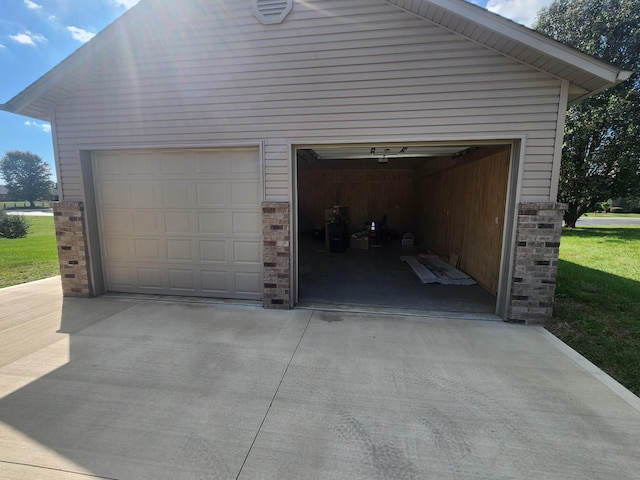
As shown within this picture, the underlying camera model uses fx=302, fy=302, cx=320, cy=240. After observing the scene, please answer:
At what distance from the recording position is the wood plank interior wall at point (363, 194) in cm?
1213

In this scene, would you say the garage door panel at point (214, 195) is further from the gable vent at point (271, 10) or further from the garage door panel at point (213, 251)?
the gable vent at point (271, 10)

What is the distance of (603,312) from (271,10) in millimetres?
6233


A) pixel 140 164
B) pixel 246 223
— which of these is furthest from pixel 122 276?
pixel 246 223

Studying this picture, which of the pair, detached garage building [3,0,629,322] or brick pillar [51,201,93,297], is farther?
brick pillar [51,201,93,297]

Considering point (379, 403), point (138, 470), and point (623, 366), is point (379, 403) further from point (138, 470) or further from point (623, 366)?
point (623, 366)

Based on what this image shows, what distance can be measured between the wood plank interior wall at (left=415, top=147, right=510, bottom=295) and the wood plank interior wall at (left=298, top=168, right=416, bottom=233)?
2.53m

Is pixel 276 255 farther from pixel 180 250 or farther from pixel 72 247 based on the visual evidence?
pixel 72 247

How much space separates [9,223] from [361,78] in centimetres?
1680

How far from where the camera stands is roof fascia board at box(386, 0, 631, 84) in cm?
321

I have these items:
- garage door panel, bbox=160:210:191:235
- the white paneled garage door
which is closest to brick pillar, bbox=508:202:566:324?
the white paneled garage door

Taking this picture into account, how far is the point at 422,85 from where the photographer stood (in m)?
3.79

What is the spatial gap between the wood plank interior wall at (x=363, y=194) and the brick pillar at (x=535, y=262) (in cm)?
815

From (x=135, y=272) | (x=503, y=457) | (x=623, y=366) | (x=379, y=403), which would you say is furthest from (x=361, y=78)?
(x=135, y=272)

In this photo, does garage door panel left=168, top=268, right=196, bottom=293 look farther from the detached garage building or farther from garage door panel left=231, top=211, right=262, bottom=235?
garage door panel left=231, top=211, right=262, bottom=235
